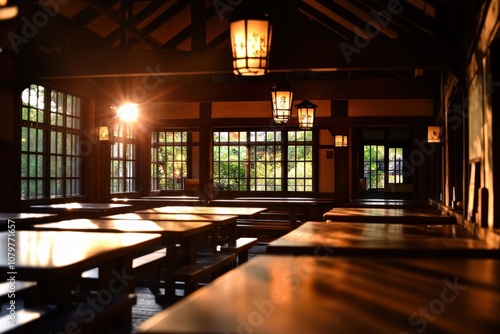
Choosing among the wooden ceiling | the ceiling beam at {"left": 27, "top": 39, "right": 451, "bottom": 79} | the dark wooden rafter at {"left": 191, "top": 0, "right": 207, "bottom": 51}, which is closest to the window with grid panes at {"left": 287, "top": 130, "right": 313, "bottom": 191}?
the wooden ceiling

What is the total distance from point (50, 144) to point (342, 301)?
8460mm

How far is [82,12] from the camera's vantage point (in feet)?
32.9

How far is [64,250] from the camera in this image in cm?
348

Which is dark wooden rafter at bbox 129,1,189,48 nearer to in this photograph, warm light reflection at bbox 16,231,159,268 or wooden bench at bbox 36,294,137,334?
warm light reflection at bbox 16,231,159,268

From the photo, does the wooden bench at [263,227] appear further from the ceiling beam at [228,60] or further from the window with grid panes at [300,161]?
the ceiling beam at [228,60]

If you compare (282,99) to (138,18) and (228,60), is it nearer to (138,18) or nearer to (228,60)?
(228,60)

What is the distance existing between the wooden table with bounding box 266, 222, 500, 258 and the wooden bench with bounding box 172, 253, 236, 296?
1270 millimetres

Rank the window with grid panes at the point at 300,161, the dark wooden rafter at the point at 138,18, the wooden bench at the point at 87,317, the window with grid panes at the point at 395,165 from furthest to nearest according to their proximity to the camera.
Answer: the window with grid panes at the point at 395,165 < the window with grid panes at the point at 300,161 < the dark wooden rafter at the point at 138,18 < the wooden bench at the point at 87,317

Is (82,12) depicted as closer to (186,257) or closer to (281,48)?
(281,48)

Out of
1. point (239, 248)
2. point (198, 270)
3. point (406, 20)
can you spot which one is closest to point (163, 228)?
point (198, 270)

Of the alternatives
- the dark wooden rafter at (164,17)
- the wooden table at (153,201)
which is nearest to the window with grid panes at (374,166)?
the wooden table at (153,201)

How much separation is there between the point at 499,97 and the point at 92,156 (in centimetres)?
827

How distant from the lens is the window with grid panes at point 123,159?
12230 millimetres

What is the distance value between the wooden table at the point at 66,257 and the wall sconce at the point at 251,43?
150cm
